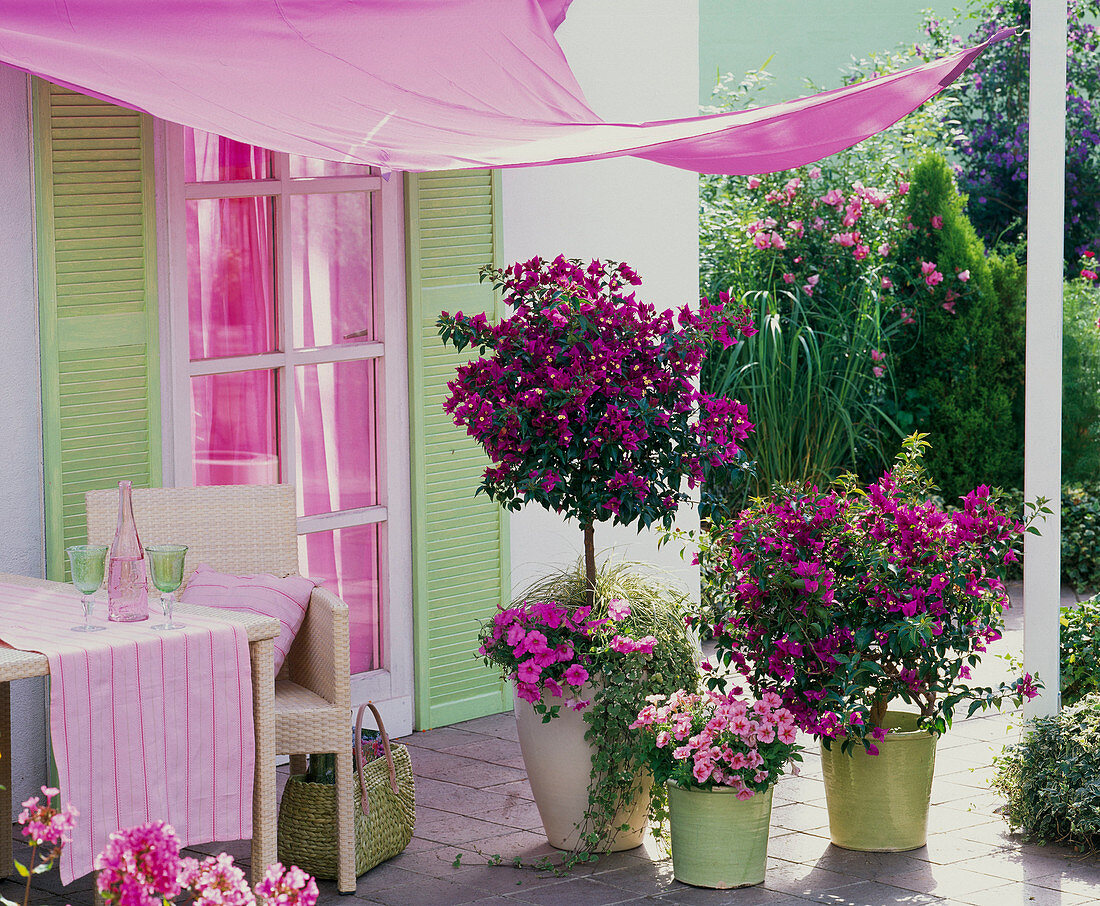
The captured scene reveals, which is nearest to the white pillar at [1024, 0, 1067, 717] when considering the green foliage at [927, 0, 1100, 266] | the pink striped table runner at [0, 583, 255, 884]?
the pink striped table runner at [0, 583, 255, 884]

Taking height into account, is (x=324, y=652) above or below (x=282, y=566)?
below

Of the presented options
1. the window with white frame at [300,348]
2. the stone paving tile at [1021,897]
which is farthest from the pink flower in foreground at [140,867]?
the window with white frame at [300,348]

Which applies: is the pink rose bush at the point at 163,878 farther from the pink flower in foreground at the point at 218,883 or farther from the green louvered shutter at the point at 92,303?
the green louvered shutter at the point at 92,303

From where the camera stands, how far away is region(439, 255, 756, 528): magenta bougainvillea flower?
4.27 metres

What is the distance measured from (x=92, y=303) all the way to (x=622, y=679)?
6.31 ft

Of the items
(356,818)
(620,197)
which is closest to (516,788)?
(356,818)

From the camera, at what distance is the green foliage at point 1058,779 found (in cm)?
436

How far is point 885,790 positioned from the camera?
4.35m

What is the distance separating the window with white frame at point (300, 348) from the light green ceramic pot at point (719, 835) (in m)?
1.77

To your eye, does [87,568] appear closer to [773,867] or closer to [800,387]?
[773,867]

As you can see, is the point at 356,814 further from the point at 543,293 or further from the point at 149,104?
the point at 149,104

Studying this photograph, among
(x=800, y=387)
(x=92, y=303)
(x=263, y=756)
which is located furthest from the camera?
(x=800, y=387)

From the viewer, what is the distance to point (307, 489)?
549cm

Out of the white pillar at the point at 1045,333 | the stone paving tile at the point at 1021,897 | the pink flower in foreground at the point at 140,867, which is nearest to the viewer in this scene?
the pink flower in foreground at the point at 140,867
